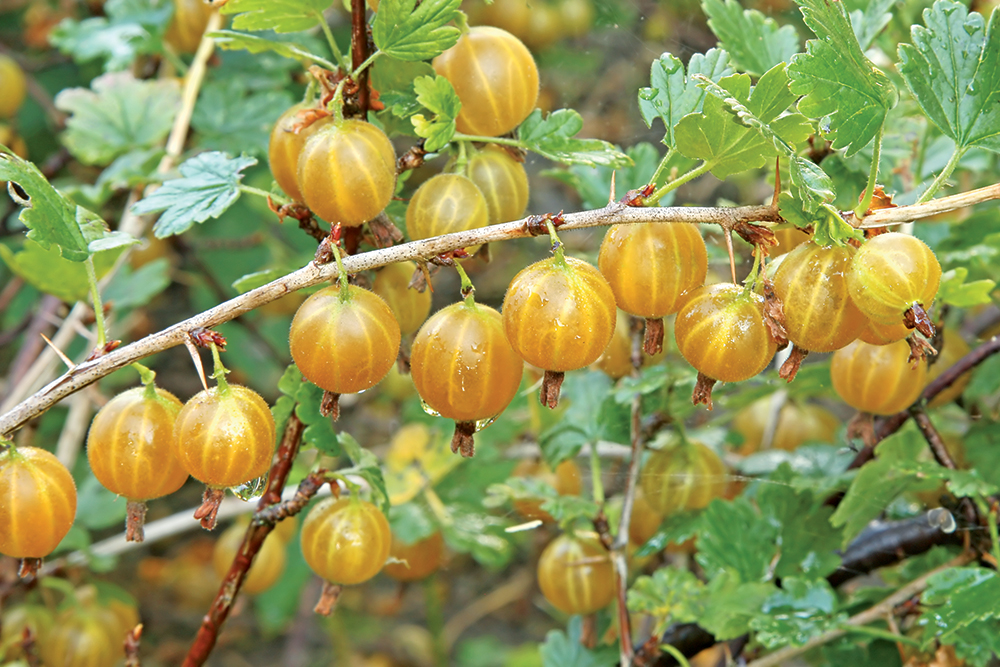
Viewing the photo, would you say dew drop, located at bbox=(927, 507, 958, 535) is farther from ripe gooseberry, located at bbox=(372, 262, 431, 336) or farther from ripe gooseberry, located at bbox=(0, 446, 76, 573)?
ripe gooseberry, located at bbox=(0, 446, 76, 573)

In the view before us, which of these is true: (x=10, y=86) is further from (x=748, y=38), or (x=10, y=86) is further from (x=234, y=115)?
(x=748, y=38)

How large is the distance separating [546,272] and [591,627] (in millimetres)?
887


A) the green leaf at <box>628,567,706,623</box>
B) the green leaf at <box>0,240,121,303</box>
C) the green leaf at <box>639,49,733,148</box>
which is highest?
the green leaf at <box>639,49,733,148</box>

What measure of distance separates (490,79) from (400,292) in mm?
293

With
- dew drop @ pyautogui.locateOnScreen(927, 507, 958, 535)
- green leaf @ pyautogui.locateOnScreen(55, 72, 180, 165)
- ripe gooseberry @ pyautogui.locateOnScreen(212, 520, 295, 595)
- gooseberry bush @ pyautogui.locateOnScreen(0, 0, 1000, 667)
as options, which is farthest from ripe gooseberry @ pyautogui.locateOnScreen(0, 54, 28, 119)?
dew drop @ pyautogui.locateOnScreen(927, 507, 958, 535)

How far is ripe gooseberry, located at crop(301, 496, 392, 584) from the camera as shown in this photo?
3.54ft

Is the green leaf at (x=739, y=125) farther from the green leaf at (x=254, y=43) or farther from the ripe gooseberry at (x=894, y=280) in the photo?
the green leaf at (x=254, y=43)

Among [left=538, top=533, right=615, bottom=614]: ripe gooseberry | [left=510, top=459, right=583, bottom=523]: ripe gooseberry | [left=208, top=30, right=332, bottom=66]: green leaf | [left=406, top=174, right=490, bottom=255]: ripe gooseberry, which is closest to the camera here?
[left=406, top=174, right=490, bottom=255]: ripe gooseberry

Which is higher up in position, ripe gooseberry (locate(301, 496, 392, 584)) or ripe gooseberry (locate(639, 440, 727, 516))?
ripe gooseberry (locate(301, 496, 392, 584))

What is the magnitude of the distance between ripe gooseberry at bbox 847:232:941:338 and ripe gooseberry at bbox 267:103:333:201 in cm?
60

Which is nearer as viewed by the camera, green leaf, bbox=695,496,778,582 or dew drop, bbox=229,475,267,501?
dew drop, bbox=229,475,267,501

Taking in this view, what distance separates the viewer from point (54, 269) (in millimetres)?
1477

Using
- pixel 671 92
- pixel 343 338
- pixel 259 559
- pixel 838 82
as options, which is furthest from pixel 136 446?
pixel 259 559

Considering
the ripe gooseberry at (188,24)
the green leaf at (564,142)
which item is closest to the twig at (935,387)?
the green leaf at (564,142)
